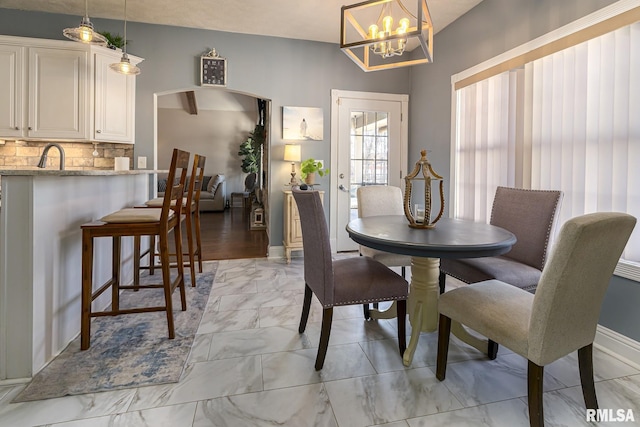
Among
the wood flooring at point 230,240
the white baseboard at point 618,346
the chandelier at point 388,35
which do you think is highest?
the chandelier at point 388,35

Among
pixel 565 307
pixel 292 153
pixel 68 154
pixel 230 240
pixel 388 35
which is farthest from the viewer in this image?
pixel 230 240

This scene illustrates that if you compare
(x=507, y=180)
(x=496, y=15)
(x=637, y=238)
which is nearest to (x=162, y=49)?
(x=496, y=15)

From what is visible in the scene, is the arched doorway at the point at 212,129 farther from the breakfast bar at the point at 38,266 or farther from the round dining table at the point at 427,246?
the round dining table at the point at 427,246

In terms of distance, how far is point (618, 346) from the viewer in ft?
6.44

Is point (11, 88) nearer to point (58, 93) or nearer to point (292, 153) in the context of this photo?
point (58, 93)

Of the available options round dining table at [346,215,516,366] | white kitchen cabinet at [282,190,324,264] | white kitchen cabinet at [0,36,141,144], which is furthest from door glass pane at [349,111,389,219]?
white kitchen cabinet at [0,36,141,144]

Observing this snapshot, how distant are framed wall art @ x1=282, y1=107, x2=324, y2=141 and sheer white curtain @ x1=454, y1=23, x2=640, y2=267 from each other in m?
1.80

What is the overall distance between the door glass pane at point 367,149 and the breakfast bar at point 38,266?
3059 millimetres

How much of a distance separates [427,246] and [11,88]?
4172mm

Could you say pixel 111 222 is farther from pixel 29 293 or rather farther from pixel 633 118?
pixel 633 118

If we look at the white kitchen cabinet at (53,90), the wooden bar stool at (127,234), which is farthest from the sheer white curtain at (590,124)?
the white kitchen cabinet at (53,90)

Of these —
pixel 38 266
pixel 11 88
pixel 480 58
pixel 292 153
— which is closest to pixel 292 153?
pixel 292 153

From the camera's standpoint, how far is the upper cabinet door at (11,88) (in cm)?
321

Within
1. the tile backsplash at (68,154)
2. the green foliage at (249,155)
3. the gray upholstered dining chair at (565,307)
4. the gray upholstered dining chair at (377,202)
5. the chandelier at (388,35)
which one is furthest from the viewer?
the green foliage at (249,155)
